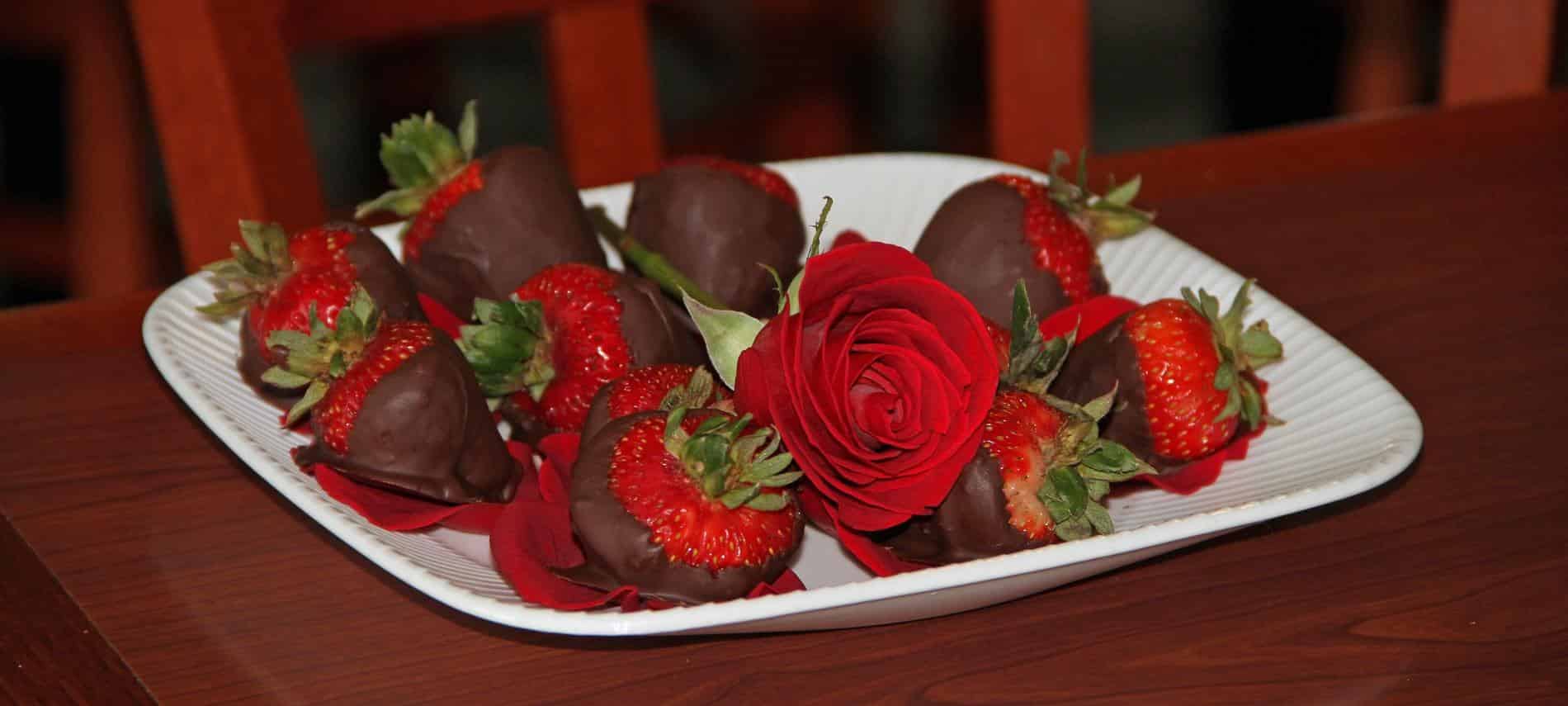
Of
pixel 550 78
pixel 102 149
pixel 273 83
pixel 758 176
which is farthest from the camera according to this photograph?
pixel 102 149

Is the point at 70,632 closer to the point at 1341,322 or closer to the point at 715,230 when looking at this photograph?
the point at 715,230

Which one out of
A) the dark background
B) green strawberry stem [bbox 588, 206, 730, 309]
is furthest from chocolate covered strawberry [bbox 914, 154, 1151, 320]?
the dark background

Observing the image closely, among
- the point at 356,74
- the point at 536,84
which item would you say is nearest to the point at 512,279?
the point at 356,74

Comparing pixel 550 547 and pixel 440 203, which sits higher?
pixel 440 203

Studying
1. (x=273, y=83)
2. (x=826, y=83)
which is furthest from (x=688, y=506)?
(x=826, y=83)

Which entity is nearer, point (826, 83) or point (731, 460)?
point (731, 460)

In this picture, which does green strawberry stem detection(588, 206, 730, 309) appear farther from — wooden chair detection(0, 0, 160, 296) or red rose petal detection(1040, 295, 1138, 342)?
wooden chair detection(0, 0, 160, 296)

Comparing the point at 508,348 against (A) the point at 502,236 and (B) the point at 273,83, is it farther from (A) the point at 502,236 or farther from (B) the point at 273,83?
(B) the point at 273,83
